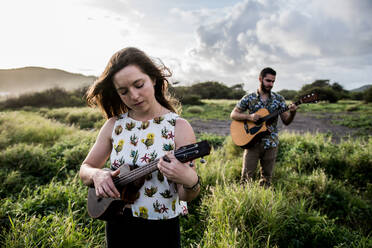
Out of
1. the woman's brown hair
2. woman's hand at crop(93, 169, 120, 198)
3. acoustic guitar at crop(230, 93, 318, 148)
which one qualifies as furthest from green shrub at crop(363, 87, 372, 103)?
woman's hand at crop(93, 169, 120, 198)

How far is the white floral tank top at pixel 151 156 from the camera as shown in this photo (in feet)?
4.81

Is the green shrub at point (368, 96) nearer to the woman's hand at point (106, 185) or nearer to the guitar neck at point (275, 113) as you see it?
the guitar neck at point (275, 113)

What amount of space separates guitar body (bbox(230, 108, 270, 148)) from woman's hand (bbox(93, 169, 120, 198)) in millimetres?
3152

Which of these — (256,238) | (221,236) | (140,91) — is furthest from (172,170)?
(256,238)

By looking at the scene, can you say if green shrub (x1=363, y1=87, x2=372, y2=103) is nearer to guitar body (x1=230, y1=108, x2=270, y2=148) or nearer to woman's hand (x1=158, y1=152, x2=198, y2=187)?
guitar body (x1=230, y1=108, x2=270, y2=148)

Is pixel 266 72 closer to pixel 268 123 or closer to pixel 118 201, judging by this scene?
pixel 268 123

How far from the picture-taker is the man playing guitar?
4074 millimetres

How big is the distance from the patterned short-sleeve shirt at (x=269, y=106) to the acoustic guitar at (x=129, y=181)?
3.06 meters

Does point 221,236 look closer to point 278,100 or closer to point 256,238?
point 256,238

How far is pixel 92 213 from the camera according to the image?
1.77 m

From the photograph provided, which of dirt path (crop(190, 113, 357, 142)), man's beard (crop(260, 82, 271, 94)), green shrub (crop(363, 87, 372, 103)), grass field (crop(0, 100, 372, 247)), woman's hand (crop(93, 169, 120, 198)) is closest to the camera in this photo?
woman's hand (crop(93, 169, 120, 198))

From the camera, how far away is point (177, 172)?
1252 millimetres

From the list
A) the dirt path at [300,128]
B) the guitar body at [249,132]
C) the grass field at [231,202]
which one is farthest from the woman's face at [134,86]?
the dirt path at [300,128]

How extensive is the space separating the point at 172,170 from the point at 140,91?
1.97ft
